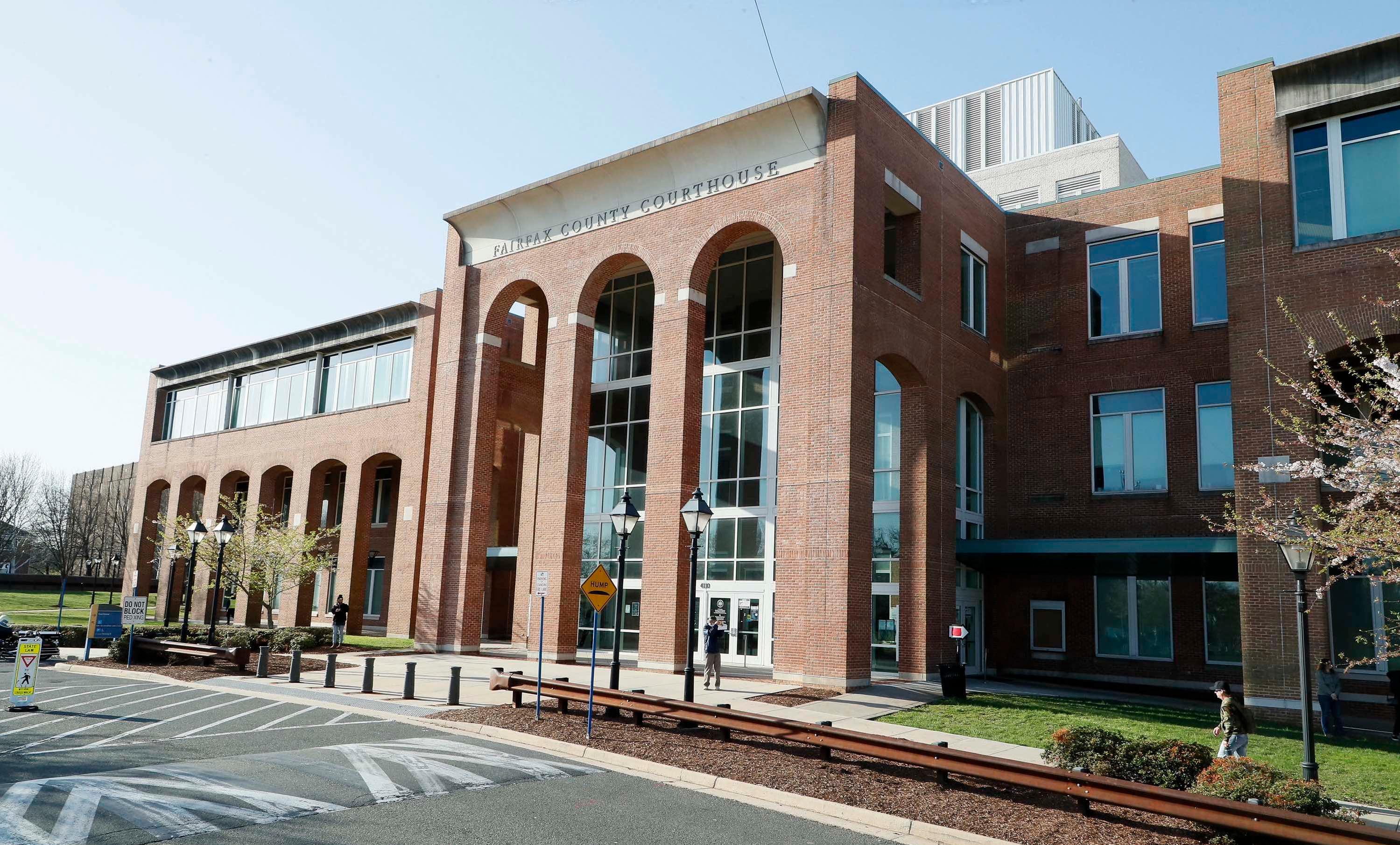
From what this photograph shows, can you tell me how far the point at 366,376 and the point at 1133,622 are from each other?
30866 mm

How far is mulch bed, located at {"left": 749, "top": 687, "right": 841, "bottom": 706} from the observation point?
19.4 meters

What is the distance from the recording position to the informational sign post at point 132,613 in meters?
24.3

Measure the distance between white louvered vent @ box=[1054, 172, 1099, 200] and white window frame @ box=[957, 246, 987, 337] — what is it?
739 inches

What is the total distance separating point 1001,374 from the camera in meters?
30.0

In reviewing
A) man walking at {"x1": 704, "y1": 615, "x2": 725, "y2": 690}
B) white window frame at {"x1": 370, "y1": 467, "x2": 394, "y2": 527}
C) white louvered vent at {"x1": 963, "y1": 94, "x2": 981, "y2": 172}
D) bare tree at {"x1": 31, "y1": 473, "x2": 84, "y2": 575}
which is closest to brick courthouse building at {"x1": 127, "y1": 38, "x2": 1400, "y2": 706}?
man walking at {"x1": 704, "y1": 615, "x2": 725, "y2": 690}

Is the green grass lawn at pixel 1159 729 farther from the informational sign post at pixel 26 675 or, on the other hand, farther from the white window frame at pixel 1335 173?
the informational sign post at pixel 26 675


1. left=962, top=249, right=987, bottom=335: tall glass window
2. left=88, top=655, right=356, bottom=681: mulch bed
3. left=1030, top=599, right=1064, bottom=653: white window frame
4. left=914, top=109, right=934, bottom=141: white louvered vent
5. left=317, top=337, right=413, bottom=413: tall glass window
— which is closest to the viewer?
left=88, top=655, right=356, bottom=681: mulch bed

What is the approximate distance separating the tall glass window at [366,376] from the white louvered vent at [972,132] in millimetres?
34675

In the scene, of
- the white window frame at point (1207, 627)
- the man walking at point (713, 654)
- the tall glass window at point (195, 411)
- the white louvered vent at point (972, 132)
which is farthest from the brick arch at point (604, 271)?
the white louvered vent at point (972, 132)

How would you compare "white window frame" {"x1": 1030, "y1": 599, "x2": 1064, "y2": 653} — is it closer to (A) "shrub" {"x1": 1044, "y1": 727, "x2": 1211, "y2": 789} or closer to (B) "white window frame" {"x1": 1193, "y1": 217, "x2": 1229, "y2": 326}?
(B) "white window frame" {"x1": 1193, "y1": 217, "x2": 1229, "y2": 326}

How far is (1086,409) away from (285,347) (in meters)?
35.2

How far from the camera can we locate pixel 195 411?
167 feet

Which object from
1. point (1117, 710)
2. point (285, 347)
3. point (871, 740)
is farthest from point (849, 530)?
point (285, 347)

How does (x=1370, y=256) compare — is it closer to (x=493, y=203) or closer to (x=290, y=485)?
(x=493, y=203)
